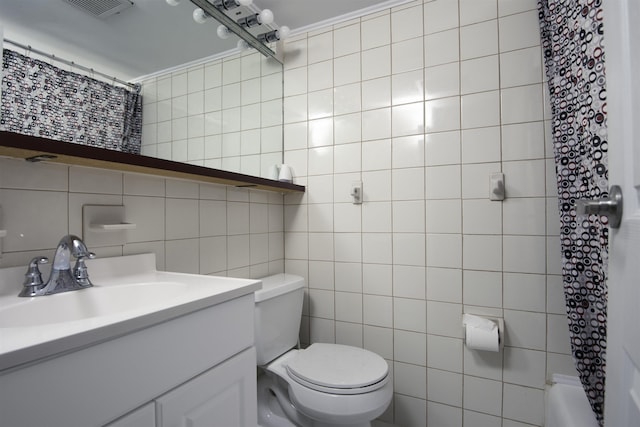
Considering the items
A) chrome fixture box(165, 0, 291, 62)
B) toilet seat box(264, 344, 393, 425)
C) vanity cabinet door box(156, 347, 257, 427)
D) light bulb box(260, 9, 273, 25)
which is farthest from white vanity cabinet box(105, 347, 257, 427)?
light bulb box(260, 9, 273, 25)

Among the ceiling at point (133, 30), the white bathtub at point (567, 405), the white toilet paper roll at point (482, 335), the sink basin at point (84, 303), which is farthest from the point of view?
the white toilet paper roll at point (482, 335)

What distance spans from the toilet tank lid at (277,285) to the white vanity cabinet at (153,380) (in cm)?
44

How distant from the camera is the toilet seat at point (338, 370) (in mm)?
1196

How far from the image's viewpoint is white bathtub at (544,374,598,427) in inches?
41.4

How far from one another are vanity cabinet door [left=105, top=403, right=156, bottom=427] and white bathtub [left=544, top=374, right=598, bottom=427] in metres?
1.21

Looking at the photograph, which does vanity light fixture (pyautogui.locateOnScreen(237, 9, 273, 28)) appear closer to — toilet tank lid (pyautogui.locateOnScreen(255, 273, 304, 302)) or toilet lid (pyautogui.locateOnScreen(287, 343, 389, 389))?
toilet tank lid (pyautogui.locateOnScreen(255, 273, 304, 302))

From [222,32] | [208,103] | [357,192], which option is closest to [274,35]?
[222,32]

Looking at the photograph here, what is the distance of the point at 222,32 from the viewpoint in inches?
59.1

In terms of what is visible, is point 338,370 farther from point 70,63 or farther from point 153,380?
point 70,63

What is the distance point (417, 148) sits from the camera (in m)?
1.56

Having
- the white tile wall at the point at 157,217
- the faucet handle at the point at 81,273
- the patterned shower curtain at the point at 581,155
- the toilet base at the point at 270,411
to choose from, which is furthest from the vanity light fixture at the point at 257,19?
the toilet base at the point at 270,411

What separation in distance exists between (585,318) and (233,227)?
55.5 inches

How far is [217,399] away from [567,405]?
1.18 m

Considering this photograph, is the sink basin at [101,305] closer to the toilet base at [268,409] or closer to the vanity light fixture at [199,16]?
the toilet base at [268,409]
